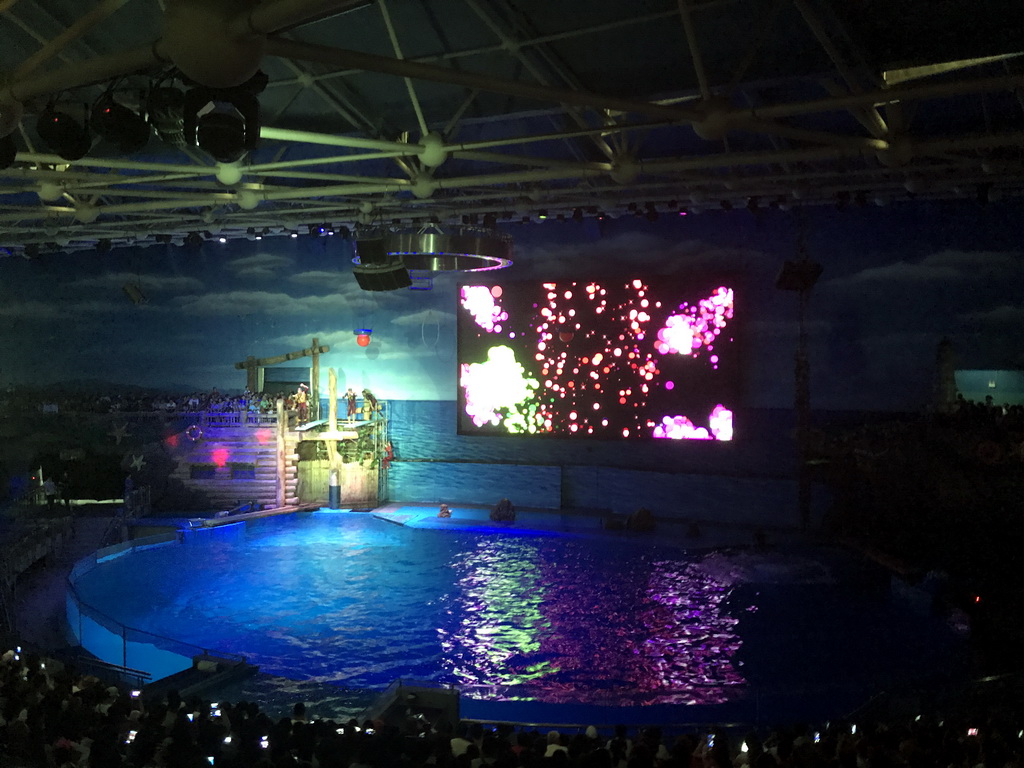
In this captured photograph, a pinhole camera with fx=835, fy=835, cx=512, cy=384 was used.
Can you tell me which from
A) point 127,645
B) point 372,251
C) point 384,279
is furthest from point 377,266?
point 127,645

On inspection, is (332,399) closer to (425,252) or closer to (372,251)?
(372,251)

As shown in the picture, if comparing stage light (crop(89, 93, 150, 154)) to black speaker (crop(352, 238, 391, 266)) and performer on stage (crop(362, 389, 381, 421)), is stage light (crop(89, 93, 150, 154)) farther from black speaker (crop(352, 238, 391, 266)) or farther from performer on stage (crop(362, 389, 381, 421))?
performer on stage (crop(362, 389, 381, 421))

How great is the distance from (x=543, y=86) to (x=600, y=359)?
1400 cm

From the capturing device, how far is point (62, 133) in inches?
296

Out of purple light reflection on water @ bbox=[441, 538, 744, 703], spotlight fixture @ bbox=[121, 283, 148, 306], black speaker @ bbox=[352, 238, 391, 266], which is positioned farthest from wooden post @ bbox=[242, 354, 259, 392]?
purple light reflection on water @ bbox=[441, 538, 744, 703]

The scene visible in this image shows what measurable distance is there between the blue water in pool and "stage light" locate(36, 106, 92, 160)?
6.85m

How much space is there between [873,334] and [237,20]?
17682mm

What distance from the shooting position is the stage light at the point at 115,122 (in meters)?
7.24

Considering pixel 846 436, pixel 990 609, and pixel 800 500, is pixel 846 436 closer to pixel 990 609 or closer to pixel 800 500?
pixel 800 500

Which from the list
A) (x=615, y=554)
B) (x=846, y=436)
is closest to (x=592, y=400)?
(x=615, y=554)

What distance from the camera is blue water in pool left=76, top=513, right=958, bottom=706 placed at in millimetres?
10883

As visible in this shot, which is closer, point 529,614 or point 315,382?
point 529,614

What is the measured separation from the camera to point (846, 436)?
1747cm

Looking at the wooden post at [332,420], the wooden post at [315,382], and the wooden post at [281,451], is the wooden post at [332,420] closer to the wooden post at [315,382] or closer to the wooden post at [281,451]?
the wooden post at [281,451]
